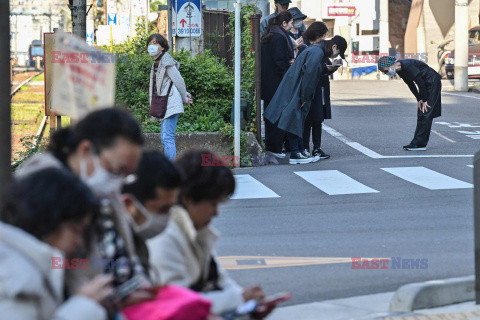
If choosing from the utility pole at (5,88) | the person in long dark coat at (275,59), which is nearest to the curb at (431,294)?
the utility pole at (5,88)

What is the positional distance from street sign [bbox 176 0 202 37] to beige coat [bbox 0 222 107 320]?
51.1 ft

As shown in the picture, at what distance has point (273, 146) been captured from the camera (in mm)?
15359

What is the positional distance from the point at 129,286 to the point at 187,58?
1392cm

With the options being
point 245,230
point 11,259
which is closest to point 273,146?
point 245,230

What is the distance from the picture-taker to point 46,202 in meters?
2.88

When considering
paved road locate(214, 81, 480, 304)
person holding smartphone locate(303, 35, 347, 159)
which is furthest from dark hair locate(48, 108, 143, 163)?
person holding smartphone locate(303, 35, 347, 159)

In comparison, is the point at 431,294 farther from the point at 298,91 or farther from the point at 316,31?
the point at 316,31

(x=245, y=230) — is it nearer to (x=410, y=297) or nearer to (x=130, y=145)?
(x=410, y=297)

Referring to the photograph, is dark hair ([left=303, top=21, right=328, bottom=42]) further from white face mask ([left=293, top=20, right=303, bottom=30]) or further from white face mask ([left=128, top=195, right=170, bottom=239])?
white face mask ([left=128, top=195, right=170, bottom=239])

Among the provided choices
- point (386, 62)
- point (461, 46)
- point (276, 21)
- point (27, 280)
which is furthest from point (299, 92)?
point (461, 46)

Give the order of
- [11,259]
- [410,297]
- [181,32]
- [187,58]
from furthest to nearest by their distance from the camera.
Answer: [181,32] < [187,58] < [410,297] < [11,259]

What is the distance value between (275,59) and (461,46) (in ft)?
63.9

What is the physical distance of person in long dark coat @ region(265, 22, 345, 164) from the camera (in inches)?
556

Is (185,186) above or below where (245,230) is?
above
